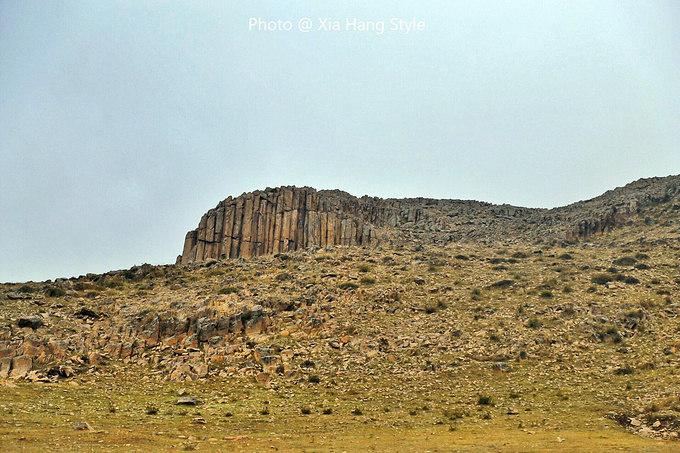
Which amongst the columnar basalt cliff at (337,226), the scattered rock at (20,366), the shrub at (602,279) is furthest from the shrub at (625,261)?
the scattered rock at (20,366)

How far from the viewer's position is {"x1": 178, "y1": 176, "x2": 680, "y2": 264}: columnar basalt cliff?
2112 inches

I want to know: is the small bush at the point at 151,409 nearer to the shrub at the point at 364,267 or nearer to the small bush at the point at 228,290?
the small bush at the point at 228,290

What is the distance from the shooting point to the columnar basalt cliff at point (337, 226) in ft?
176

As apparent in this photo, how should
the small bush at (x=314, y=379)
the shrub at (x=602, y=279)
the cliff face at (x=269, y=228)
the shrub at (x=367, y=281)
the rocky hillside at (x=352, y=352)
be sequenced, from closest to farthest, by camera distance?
the rocky hillside at (x=352, y=352)
the small bush at (x=314, y=379)
the shrub at (x=602, y=279)
the shrub at (x=367, y=281)
the cliff face at (x=269, y=228)

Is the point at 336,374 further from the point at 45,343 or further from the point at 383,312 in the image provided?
the point at 45,343

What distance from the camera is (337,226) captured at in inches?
2191

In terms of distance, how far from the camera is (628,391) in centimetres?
1889

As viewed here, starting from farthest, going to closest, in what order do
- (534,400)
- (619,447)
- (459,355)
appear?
(459,355) → (534,400) → (619,447)

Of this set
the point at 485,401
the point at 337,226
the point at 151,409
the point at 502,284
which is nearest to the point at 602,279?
the point at 502,284

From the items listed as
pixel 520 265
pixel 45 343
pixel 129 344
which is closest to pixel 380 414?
pixel 129 344

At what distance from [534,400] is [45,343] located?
22.3m

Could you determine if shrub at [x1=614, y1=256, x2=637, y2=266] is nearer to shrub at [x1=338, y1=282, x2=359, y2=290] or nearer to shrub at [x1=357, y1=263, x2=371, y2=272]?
shrub at [x1=357, y1=263, x2=371, y2=272]

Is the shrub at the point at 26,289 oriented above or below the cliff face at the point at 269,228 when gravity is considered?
below

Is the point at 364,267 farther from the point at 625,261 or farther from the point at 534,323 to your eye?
the point at 625,261
